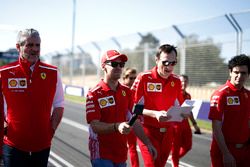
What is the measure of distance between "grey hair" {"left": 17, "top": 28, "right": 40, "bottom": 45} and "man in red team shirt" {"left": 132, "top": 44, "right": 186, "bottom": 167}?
A: 1.77 metres

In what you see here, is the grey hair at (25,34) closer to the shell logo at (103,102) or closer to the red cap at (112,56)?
the red cap at (112,56)

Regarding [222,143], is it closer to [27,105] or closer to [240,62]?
[240,62]

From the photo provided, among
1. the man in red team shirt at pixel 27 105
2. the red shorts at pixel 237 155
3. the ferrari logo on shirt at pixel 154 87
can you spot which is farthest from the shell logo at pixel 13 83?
the red shorts at pixel 237 155

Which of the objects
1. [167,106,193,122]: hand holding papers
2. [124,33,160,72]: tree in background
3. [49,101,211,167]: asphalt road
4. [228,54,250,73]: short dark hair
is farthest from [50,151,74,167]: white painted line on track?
[124,33,160,72]: tree in background

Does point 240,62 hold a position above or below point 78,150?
above

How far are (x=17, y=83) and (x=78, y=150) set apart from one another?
5.50 m

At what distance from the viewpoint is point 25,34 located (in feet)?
12.7

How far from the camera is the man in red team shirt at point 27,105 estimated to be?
377 centimetres

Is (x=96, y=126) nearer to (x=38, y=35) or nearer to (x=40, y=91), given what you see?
(x=40, y=91)

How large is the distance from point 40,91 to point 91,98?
0.52m

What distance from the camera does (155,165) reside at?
4941 millimetres

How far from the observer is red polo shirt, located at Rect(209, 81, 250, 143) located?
13.8ft

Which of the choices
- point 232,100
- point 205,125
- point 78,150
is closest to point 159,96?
point 232,100

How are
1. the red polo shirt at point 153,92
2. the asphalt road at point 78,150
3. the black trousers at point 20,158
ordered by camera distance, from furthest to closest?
the asphalt road at point 78,150 < the red polo shirt at point 153,92 < the black trousers at point 20,158
